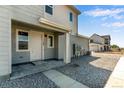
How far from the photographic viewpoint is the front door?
9.19 meters

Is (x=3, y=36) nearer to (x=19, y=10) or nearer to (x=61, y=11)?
(x=19, y=10)

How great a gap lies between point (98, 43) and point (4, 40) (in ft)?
124

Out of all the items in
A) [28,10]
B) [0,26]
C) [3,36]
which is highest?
[28,10]

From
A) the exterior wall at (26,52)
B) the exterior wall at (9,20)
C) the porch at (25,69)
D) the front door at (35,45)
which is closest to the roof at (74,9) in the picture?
the exterior wall at (26,52)

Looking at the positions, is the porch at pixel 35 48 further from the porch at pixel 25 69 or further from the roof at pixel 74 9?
the roof at pixel 74 9

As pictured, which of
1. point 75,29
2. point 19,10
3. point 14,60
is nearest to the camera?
point 19,10

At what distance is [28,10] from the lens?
6.26m

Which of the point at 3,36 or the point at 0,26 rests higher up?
the point at 0,26

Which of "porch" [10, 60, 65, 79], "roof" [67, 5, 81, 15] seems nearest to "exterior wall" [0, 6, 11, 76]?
"porch" [10, 60, 65, 79]

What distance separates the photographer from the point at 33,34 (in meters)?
9.31
